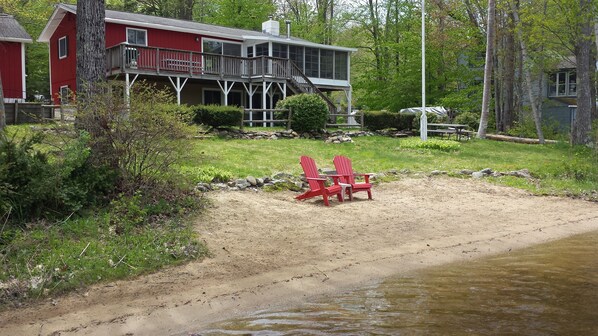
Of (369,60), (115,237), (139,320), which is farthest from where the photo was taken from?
(369,60)

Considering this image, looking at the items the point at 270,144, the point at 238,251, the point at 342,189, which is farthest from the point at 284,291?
the point at 270,144

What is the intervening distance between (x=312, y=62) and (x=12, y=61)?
15.3 meters

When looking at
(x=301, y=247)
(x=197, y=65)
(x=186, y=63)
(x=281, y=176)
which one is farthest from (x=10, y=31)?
(x=301, y=247)

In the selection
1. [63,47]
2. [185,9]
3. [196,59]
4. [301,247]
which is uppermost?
[185,9]

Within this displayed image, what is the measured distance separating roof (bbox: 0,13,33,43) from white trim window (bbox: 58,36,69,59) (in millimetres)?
1650

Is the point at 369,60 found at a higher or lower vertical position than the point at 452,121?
higher

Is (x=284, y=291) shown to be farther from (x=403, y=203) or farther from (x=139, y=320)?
(x=403, y=203)

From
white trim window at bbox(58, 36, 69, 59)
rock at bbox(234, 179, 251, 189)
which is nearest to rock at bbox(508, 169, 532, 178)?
rock at bbox(234, 179, 251, 189)

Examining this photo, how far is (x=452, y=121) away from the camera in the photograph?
1236 inches

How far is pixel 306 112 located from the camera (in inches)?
814

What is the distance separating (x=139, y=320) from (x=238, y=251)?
2.33 metres

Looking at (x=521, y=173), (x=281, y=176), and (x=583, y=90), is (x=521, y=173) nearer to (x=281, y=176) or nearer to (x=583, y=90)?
(x=281, y=176)

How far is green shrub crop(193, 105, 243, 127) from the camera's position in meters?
18.3

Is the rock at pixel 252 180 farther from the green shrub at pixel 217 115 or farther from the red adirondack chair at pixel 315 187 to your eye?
the green shrub at pixel 217 115
